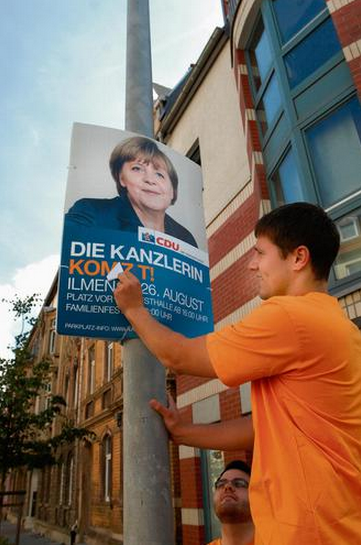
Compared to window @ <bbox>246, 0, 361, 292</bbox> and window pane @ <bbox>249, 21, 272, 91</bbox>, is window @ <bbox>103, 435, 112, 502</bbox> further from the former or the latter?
window pane @ <bbox>249, 21, 272, 91</bbox>

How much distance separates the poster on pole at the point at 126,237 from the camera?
235 cm

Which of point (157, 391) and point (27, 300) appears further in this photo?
point (27, 300)

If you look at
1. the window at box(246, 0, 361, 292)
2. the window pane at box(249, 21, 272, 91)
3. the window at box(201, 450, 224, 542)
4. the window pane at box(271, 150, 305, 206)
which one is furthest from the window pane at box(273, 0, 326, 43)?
the window at box(201, 450, 224, 542)

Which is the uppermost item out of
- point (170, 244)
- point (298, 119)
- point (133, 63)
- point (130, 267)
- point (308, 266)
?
point (298, 119)

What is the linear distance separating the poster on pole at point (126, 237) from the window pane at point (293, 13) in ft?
19.4

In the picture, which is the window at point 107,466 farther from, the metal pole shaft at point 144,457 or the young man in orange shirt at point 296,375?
the young man in orange shirt at point 296,375

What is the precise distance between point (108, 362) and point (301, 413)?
16255 mm

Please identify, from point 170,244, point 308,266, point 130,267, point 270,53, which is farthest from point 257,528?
point 270,53

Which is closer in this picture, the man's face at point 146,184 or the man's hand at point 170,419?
Result: the man's hand at point 170,419

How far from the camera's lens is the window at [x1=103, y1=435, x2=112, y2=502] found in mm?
15036

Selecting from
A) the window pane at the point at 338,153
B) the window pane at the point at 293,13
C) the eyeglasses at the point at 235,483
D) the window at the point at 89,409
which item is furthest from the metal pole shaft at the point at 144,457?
the window at the point at 89,409

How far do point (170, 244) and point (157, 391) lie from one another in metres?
0.90

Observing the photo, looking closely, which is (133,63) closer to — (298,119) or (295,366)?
Result: (295,366)

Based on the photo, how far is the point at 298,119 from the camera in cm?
694
